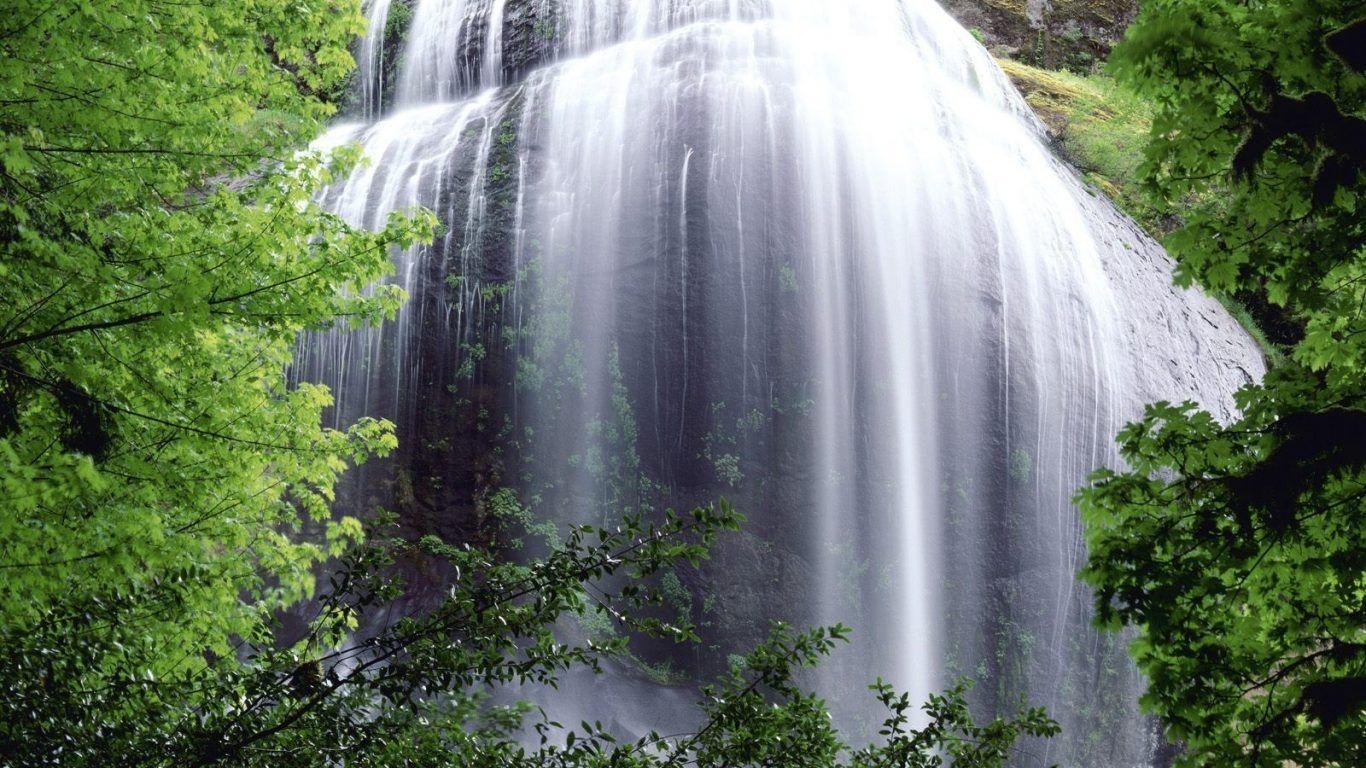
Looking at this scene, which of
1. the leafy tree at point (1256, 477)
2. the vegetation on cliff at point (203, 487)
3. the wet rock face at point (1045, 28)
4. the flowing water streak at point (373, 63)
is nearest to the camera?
the vegetation on cliff at point (203, 487)

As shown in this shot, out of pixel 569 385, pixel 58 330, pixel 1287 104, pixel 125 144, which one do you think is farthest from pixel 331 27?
pixel 569 385

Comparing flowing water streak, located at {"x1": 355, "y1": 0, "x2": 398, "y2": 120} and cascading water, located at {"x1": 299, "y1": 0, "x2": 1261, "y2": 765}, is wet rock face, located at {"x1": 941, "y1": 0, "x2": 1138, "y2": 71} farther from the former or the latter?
flowing water streak, located at {"x1": 355, "y1": 0, "x2": 398, "y2": 120}

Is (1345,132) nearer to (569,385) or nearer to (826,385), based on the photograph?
(826,385)

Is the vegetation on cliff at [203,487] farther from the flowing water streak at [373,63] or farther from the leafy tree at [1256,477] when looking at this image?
the flowing water streak at [373,63]

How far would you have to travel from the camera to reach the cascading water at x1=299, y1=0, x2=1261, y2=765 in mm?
13492

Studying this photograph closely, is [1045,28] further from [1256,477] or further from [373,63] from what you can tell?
[1256,477]

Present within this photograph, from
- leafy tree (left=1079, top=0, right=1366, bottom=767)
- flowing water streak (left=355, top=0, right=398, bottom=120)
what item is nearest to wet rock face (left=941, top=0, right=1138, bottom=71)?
flowing water streak (left=355, top=0, right=398, bottom=120)

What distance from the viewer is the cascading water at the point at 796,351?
1349 cm

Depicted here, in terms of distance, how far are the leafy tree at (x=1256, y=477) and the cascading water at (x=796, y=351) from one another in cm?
975

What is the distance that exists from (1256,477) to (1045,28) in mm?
25488

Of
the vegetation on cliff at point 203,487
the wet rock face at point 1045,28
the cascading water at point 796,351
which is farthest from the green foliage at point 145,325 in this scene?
the wet rock face at point 1045,28

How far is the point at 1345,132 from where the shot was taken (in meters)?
3.58

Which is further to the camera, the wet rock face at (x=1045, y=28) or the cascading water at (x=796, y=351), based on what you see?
the wet rock face at (x=1045, y=28)

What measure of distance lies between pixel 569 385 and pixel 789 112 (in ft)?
19.1
